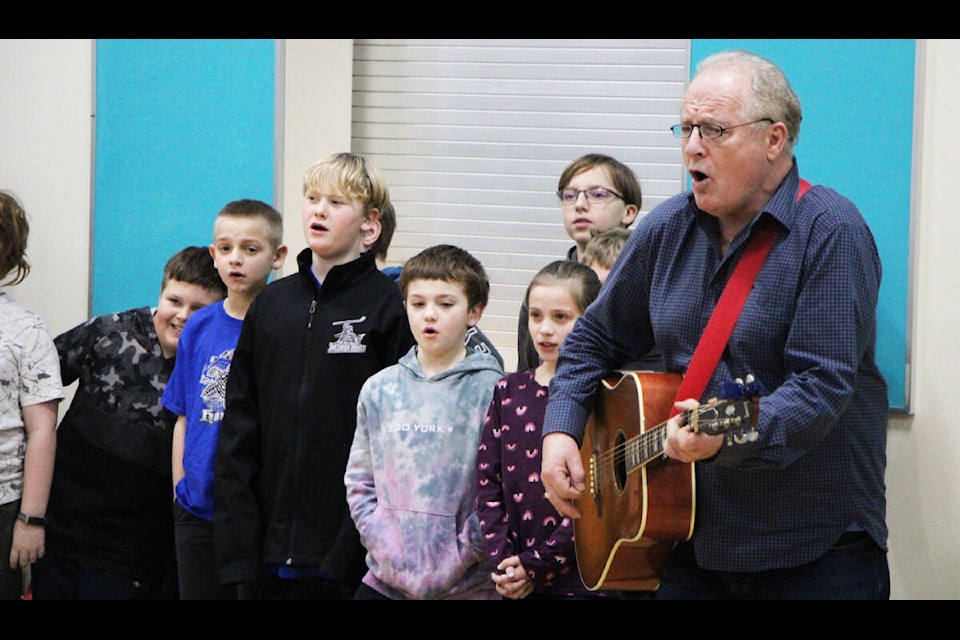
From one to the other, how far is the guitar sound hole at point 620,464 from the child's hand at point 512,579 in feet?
1.65

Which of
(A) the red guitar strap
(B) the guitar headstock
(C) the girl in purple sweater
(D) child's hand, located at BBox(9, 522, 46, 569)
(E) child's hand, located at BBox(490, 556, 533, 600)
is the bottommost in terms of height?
(D) child's hand, located at BBox(9, 522, 46, 569)

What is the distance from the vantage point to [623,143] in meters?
5.01

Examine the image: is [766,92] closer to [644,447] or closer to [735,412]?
[735,412]

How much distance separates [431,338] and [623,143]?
74.3 inches

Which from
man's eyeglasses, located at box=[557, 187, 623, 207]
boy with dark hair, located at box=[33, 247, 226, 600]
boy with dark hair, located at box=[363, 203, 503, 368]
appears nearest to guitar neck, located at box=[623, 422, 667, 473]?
boy with dark hair, located at box=[363, 203, 503, 368]

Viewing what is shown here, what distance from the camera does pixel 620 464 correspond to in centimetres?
284

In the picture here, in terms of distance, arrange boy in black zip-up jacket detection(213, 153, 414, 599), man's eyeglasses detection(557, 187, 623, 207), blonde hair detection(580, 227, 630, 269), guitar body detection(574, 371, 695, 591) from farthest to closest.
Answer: man's eyeglasses detection(557, 187, 623, 207) < blonde hair detection(580, 227, 630, 269) < boy in black zip-up jacket detection(213, 153, 414, 599) < guitar body detection(574, 371, 695, 591)

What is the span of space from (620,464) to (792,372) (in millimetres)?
561

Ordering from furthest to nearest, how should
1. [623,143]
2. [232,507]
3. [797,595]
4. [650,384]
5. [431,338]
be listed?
[623,143]
[232,507]
[431,338]
[650,384]
[797,595]

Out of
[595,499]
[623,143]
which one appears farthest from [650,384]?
[623,143]

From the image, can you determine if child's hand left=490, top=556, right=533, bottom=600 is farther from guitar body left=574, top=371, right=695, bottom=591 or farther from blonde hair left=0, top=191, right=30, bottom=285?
blonde hair left=0, top=191, right=30, bottom=285

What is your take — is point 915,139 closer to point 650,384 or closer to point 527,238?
point 527,238

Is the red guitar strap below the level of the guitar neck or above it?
above

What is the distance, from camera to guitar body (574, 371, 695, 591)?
103 inches
